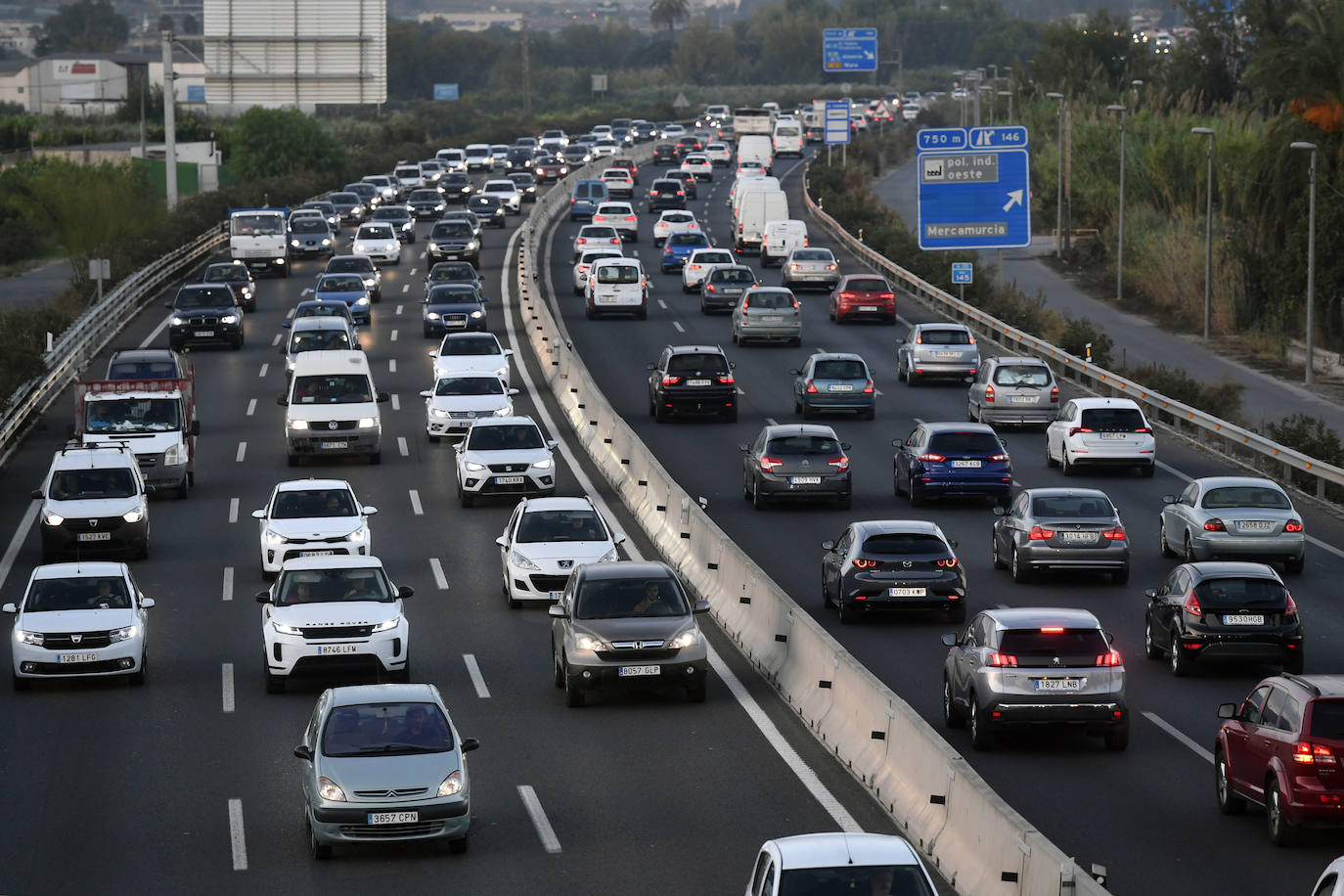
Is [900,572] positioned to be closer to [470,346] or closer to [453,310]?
[470,346]

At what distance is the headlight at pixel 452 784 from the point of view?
17.3 m

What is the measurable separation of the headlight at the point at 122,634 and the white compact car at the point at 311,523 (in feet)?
18.7

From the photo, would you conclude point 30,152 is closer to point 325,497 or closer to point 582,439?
point 582,439

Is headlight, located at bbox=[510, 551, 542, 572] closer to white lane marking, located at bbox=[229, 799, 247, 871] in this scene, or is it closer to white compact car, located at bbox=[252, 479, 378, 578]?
white compact car, located at bbox=[252, 479, 378, 578]

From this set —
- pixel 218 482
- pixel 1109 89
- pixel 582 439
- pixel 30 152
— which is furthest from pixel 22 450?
pixel 1109 89

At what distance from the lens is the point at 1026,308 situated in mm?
65875

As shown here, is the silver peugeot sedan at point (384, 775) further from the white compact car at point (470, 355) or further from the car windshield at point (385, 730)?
the white compact car at point (470, 355)

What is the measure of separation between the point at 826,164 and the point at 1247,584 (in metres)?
99.1

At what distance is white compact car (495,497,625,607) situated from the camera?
93.4 ft

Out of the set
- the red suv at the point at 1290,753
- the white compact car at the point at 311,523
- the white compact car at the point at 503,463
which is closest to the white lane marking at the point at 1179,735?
the red suv at the point at 1290,753

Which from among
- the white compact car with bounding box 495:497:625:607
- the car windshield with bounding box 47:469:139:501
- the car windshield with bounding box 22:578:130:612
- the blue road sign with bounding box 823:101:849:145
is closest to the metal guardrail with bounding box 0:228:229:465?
the car windshield with bounding box 47:469:139:501

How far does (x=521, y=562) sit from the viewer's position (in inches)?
1126

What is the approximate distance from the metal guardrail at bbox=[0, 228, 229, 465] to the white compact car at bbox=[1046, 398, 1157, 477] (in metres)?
20.2

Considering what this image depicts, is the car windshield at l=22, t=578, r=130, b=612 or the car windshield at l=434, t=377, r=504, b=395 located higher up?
the car windshield at l=434, t=377, r=504, b=395
